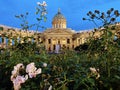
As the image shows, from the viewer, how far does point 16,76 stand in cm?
271

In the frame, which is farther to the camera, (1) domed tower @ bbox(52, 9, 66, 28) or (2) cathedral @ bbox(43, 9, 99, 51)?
(1) domed tower @ bbox(52, 9, 66, 28)

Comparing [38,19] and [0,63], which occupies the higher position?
[38,19]

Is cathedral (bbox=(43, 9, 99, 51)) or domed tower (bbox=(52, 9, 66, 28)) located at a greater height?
domed tower (bbox=(52, 9, 66, 28))

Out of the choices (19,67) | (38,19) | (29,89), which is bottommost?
(29,89)

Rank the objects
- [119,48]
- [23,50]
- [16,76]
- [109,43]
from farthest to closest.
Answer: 1. [23,50]
2. [119,48]
3. [109,43]
4. [16,76]

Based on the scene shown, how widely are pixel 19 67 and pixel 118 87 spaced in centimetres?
85

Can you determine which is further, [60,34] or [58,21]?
[58,21]

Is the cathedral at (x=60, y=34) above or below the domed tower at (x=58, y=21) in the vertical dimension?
below

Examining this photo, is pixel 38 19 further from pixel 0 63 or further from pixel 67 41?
pixel 67 41

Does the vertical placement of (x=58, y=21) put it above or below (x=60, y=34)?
above

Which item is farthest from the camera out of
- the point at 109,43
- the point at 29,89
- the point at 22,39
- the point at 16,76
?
the point at 22,39

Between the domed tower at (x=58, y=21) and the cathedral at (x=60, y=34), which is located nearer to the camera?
the cathedral at (x=60, y=34)

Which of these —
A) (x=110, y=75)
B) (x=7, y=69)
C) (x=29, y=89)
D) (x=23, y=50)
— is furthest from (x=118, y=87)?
(x=23, y=50)

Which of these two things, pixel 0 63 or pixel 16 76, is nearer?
pixel 16 76
